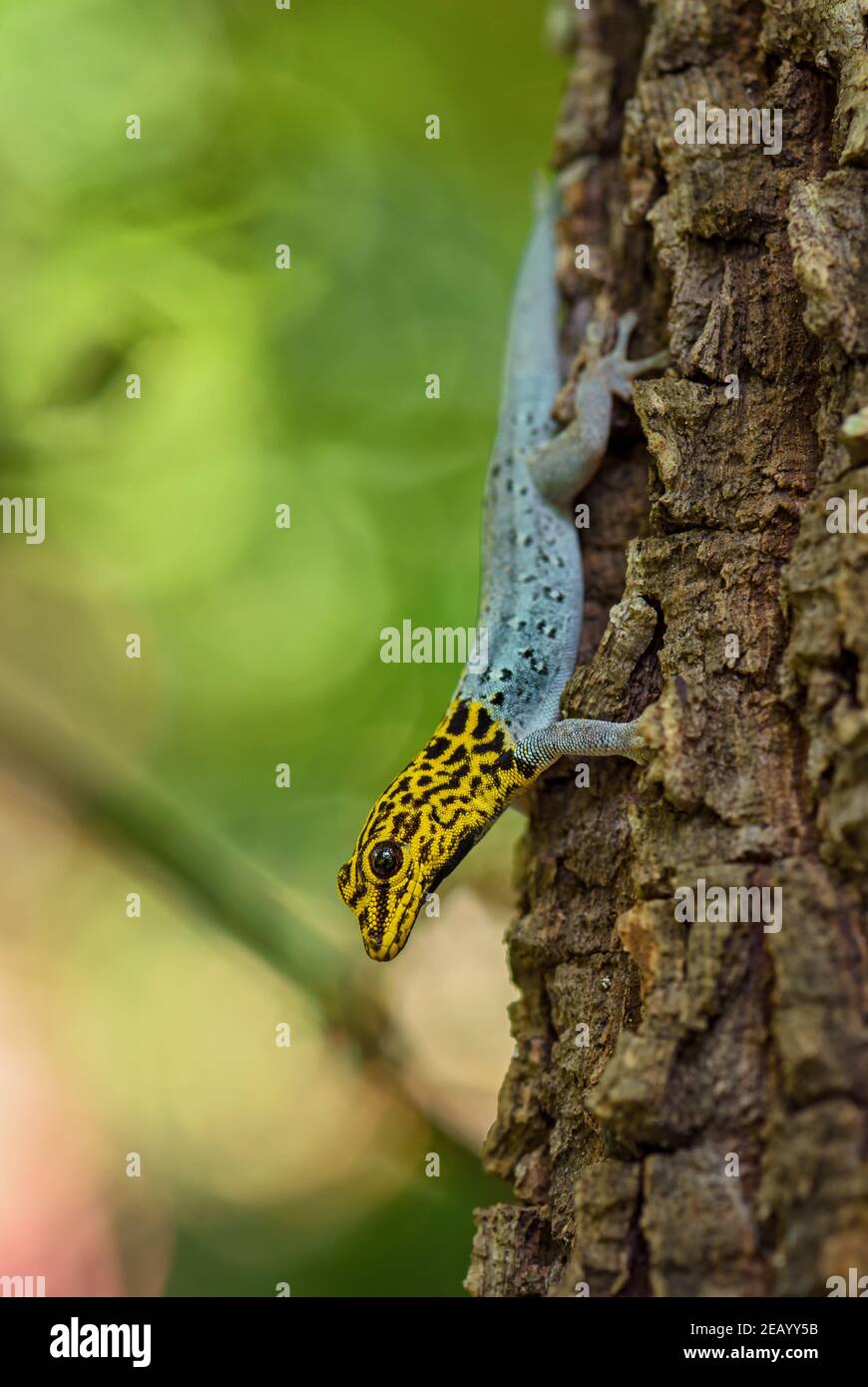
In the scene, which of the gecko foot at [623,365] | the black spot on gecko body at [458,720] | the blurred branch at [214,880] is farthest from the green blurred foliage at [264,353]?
the gecko foot at [623,365]

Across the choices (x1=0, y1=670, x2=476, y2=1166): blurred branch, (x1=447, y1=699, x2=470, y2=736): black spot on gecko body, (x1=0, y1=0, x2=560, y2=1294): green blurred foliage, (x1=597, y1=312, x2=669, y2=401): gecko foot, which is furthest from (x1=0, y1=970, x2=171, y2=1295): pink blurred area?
(x1=597, y1=312, x2=669, y2=401): gecko foot

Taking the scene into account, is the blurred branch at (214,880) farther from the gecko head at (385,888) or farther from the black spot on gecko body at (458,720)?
the black spot on gecko body at (458,720)

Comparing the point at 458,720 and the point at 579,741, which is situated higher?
the point at 458,720

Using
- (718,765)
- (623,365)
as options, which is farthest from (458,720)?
(718,765)

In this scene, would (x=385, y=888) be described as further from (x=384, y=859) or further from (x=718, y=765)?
(x=718, y=765)

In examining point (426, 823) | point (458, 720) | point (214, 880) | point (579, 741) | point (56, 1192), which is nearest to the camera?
point (579, 741)

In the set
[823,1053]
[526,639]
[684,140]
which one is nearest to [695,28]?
[684,140]

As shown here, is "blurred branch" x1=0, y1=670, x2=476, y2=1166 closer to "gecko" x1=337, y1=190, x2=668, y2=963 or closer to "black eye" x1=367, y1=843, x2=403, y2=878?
"gecko" x1=337, y1=190, x2=668, y2=963
